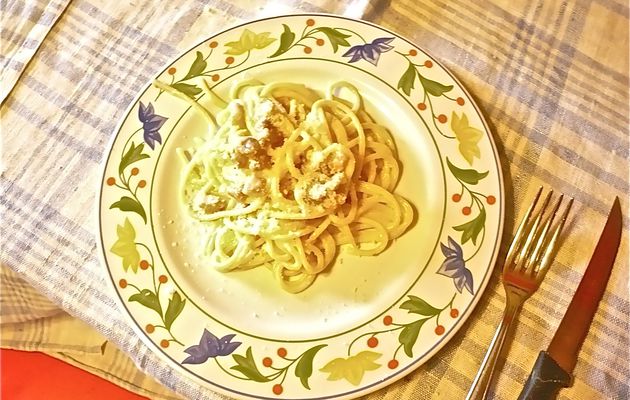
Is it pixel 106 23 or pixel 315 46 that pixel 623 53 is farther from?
pixel 106 23

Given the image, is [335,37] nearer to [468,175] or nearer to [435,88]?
[435,88]

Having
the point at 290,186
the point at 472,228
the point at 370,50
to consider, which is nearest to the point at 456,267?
the point at 472,228

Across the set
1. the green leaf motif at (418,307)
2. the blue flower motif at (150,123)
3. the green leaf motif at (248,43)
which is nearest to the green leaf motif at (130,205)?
the blue flower motif at (150,123)

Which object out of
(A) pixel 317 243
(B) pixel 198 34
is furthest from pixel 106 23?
(A) pixel 317 243

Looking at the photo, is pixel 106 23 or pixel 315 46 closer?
pixel 315 46

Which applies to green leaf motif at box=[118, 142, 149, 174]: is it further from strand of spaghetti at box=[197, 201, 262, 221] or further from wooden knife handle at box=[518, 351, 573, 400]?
wooden knife handle at box=[518, 351, 573, 400]

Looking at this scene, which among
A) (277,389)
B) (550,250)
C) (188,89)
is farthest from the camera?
(188,89)
